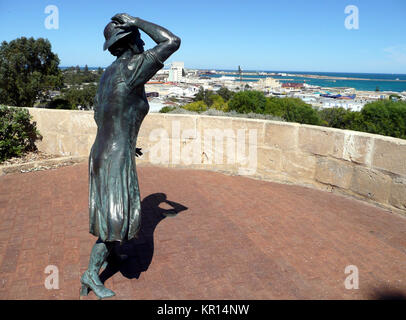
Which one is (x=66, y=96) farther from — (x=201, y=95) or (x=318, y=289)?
(x=318, y=289)

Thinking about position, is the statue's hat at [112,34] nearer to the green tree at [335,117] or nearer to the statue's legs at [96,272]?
the statue's legs at [96,272]

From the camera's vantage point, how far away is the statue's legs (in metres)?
2.55

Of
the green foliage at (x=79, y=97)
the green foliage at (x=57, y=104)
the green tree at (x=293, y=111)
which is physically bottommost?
the green tree at (x=293, y=111)

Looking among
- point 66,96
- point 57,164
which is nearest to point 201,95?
point 66,96

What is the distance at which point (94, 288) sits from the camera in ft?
8.54

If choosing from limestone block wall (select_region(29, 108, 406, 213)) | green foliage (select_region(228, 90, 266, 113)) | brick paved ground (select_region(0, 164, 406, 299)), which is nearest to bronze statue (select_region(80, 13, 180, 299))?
brick paved ground (select_region(0, 164, 406, 299))

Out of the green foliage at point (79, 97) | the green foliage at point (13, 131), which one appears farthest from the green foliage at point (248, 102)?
the green foliage at point (79, 97)

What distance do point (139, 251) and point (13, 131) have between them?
481 cm

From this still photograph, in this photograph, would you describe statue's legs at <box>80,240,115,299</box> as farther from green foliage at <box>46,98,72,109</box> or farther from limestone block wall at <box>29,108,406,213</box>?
green foliage at <box>46,98,72,109</box>

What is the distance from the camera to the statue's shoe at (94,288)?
8.55ft

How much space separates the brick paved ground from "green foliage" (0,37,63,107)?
2882cm

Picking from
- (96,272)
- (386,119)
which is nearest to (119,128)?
(96,272)
